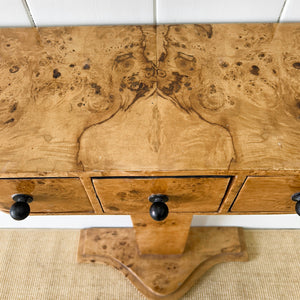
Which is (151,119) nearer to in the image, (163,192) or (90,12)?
(163,192)

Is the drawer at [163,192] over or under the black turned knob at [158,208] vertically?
over

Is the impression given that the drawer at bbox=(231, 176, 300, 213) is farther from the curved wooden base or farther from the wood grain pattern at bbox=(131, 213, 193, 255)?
the curved wooden base

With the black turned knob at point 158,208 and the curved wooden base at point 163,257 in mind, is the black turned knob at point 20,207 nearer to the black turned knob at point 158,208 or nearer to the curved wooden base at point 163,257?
the black turned knob at point 158,208

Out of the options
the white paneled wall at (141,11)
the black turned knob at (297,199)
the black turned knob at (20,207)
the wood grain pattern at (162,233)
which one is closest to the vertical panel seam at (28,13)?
the white paneled wall at (141,11)

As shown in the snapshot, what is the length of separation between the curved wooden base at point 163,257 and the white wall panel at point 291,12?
0.78 metres

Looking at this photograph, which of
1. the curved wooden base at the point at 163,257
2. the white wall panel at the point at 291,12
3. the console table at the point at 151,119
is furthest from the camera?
the curved wooden base at the point at 163,257

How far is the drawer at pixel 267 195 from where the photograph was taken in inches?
18.6

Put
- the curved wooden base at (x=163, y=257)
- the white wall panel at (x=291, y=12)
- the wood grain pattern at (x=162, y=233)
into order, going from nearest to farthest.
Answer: the white wall panel at (x=291, y=12), the wood grain pattern at (x=162, y=233), the curved wooden base at (x=163, y=257)

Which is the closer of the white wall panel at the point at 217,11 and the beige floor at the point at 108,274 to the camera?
the white wall panel at the point at 217,11

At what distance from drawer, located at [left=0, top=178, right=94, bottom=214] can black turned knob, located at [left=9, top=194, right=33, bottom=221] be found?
0.01m

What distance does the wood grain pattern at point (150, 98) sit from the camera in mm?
445

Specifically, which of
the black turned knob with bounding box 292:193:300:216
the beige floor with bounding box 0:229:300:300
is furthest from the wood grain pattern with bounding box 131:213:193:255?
the black turned knob with bounding box 292:193:300:216

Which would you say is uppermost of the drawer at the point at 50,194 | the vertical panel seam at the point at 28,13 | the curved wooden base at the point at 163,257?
the vertical panel seam at the point at 28,13

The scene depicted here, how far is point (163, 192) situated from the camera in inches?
19.9
